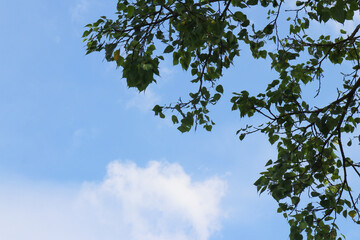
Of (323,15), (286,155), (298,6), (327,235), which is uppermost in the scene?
(298,6)

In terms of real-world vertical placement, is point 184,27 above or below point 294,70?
below

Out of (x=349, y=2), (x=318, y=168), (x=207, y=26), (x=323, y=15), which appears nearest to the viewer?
(x=323, y=15)

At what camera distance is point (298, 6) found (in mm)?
7164

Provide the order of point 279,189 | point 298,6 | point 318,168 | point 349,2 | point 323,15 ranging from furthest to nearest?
point 298,6 < point 318,168 < point 279,189 < point 349,2 < point 323,15

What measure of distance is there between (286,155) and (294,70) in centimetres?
249

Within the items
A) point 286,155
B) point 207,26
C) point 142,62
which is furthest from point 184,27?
point 286,155

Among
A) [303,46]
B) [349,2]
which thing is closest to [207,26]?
[349,2]

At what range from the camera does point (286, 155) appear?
5387 millimetres

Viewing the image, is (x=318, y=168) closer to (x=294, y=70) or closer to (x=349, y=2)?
(x=294, y=70)

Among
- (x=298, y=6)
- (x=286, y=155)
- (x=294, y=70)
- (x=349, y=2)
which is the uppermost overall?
(x=298, y=6)

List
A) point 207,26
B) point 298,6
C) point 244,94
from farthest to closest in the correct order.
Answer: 1. point 298,6
2. point 244,94
3. point 207,26

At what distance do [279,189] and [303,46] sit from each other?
3.26 metres

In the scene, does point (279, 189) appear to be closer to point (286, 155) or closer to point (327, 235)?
point (286, 155)

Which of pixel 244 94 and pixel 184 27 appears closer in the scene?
pixel 184 27
